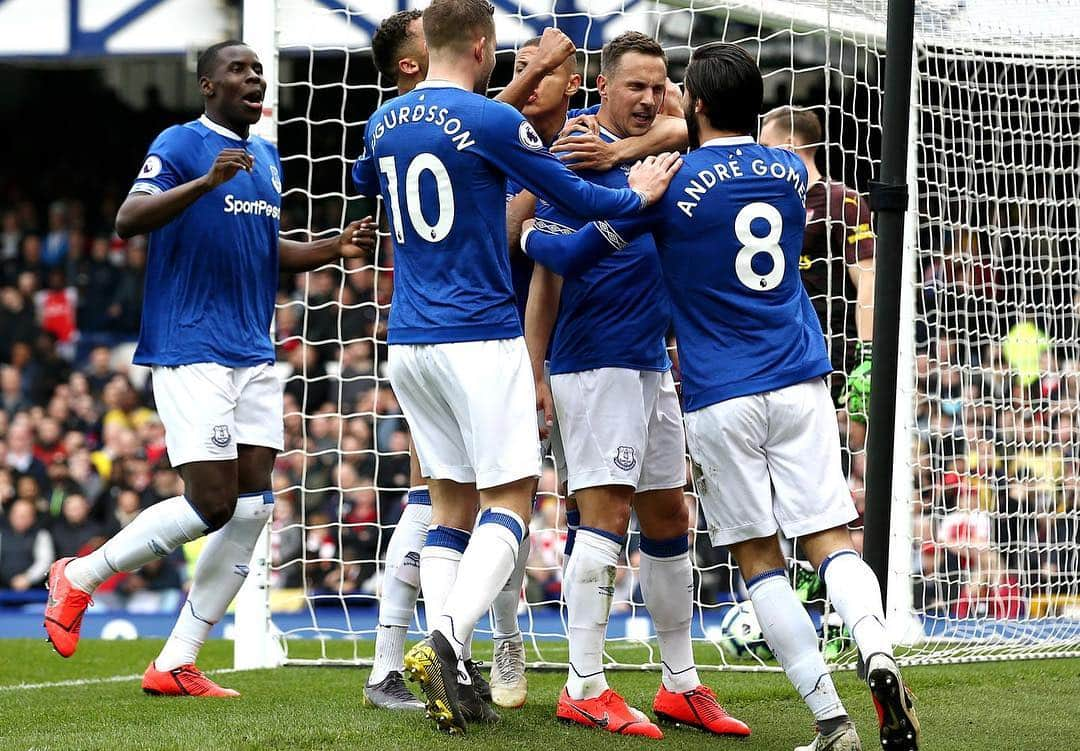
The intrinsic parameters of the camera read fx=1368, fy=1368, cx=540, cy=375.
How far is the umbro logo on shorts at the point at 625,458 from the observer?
14.6 ft

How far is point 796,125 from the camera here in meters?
6.54

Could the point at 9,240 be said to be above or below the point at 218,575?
above

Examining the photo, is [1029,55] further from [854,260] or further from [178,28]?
[178,28]

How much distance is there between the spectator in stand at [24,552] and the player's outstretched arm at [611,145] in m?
9.59

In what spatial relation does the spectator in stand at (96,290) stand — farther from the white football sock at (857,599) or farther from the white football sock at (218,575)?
the white football sock at (857,599)

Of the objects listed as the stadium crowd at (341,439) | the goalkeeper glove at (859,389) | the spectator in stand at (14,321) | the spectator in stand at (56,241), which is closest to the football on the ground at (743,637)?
the stadium crowd at (341,439)

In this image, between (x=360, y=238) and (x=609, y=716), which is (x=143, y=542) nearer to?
(x=360, y=238)

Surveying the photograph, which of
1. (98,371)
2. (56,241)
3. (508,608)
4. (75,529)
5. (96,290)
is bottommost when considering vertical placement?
(75,529)

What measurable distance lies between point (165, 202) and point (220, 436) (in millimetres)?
909

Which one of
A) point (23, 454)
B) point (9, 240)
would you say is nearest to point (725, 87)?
point (23, 454)

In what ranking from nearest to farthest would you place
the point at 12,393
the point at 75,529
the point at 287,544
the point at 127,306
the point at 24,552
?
the point at 287,544, the point at 75,529, the point at 24,552, the point at 12,393, the point at 127,306

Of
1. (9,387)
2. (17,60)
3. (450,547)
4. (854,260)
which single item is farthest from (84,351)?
(450,547)

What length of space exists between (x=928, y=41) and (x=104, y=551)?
15.0 feet

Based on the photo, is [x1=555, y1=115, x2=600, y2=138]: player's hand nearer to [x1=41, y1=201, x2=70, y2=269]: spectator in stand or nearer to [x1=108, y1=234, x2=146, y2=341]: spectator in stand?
[x1=108, y1=234, x2=146, y2=341]: spectator in stand
